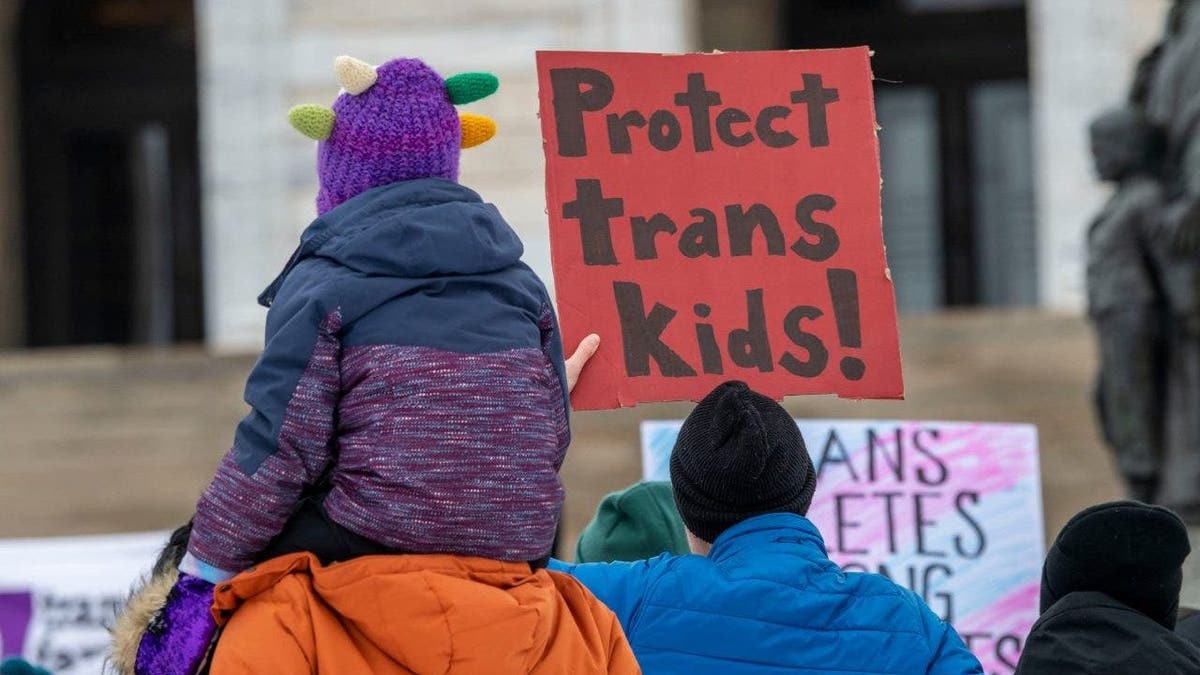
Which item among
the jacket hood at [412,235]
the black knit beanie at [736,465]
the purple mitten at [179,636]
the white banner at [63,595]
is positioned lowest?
the white banner at [63,595]

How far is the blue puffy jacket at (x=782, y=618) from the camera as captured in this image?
2500 millimetres

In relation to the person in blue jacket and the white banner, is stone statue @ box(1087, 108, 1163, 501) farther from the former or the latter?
the person in blue jacket

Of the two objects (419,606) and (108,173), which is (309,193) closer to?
(108,173)

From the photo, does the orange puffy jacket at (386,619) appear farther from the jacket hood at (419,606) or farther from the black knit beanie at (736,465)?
the black knit beanie at (736,465)

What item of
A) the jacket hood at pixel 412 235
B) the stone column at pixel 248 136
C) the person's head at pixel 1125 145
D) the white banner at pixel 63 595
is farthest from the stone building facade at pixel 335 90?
the jacket hood at pixel 412 235

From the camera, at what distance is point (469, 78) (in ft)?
8.13

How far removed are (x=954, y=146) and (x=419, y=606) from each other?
12248 mm

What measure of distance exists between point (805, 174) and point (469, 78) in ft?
2.77

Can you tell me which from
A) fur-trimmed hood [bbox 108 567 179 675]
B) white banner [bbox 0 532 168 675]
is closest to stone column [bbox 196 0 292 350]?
white banner [bbox 0 532 168 675]

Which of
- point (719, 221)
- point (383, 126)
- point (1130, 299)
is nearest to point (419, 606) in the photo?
point (383, 126)

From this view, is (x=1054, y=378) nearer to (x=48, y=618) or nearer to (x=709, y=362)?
(x=48, y=618)

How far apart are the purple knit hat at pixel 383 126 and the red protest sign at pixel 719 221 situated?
0.62 m

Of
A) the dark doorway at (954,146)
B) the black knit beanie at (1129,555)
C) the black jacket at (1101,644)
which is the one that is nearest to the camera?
the black jacket at (1101,644)

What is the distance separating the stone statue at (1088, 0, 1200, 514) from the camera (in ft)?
16.7
